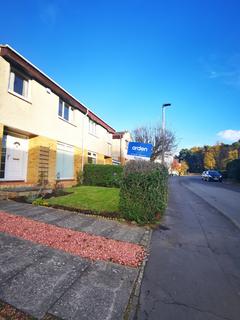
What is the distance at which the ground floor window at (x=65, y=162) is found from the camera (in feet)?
47.9

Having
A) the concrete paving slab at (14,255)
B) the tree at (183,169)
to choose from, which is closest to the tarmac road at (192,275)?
the concrete paving slab at (14,255)

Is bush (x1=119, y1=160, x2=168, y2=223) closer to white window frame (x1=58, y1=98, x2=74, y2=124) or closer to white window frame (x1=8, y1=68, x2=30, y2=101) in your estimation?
white window frame (x1=8, y1=68, x2=30, y2=101)

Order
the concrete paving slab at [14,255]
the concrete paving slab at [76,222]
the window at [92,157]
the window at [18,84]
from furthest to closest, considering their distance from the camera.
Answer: the window at [92,157] → the window at [18,84] → the concrete paving slab at [76,222] → the concrete paving slab at [14,255]

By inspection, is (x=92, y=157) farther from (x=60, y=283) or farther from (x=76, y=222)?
(x=60, y=283)

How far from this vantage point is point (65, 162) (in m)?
15.4

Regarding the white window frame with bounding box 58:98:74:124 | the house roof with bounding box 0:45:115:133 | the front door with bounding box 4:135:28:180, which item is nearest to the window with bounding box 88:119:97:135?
the house roof with bounding box 0:45:115:133

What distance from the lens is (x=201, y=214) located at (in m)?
9.68

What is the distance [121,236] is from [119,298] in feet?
8.93

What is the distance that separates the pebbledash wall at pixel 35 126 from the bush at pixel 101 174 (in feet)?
2.77

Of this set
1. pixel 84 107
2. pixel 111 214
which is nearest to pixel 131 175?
pixel 111 214

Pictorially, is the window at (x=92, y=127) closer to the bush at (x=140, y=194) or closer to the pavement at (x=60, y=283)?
the bush at (x=140, y=194)

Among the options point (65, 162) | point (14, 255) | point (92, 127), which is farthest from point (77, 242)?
point (92, 127)

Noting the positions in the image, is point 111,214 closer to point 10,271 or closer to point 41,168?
point 10,271

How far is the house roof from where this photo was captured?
9.59 m
